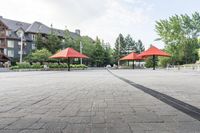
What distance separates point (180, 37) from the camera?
60438 millimetres

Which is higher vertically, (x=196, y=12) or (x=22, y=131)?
(x=196, y=12)

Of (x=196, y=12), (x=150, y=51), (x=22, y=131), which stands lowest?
(x=22, y=131)

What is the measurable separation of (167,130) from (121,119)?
2.93ft

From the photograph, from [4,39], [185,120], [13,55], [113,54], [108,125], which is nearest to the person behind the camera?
[108,125]

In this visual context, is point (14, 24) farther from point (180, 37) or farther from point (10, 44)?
point (180, 37)

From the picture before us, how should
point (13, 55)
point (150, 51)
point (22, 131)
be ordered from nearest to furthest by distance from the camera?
point (22, 131) → point (150, 51) → point (13, 55)

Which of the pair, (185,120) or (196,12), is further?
(196,12)

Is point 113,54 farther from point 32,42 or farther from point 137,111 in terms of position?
point 137,111

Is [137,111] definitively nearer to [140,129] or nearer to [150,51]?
[140,129]

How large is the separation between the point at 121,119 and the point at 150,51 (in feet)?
115

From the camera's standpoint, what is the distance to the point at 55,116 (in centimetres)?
475

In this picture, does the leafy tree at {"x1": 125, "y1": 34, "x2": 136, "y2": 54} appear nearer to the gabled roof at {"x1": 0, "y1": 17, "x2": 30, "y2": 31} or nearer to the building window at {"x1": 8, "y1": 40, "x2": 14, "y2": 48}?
the gabled roof at {"x1": 0, "y1": 17, "x2": 30, "y2": 31}

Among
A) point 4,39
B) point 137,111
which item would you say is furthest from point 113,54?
point 137,111

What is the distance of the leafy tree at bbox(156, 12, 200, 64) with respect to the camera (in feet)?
198
